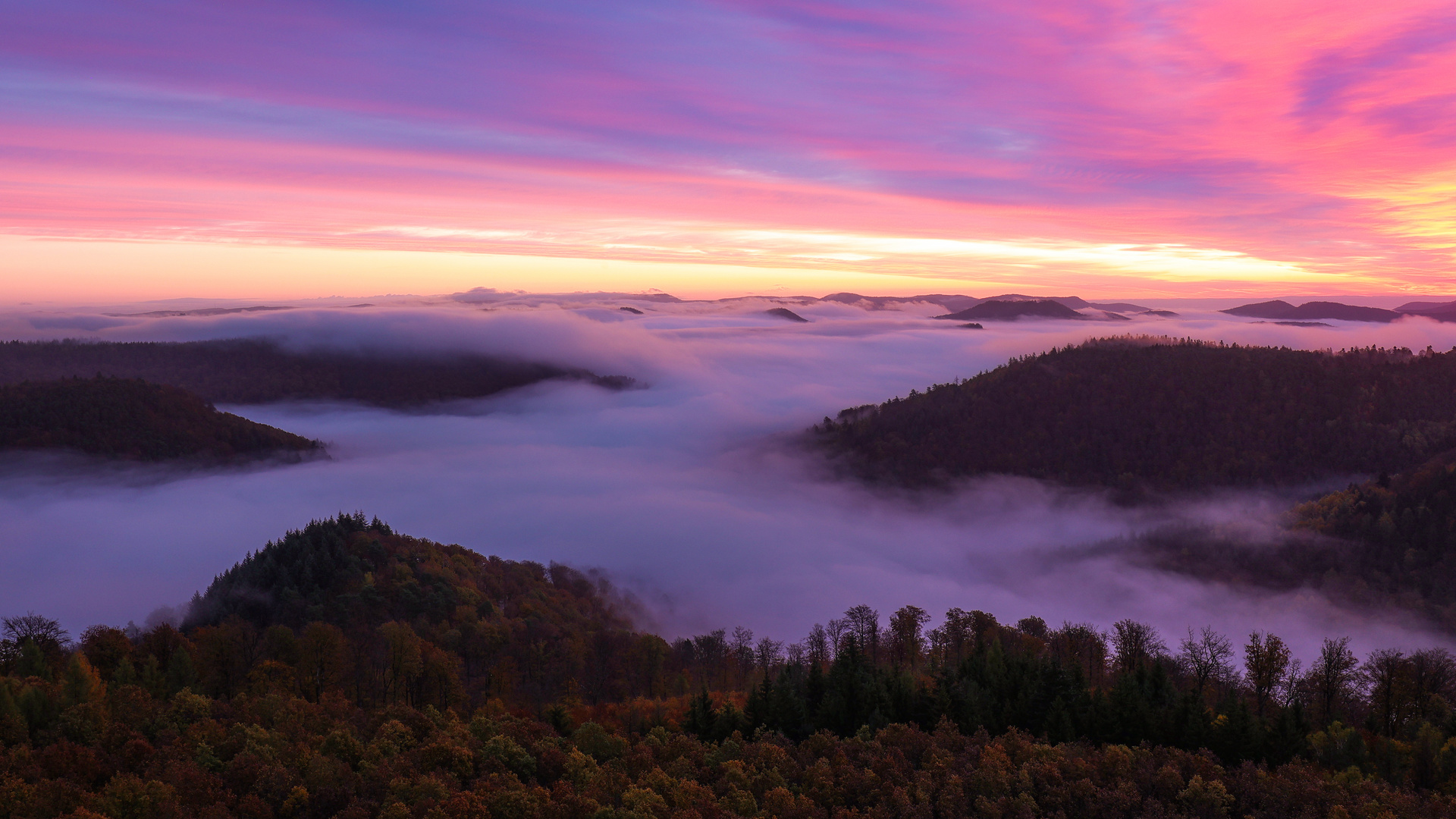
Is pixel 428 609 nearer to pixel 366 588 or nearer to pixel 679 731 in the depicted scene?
pixel 366 588

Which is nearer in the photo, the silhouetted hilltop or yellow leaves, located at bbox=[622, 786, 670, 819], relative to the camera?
yellow leaves, located at bbox=[622, 786, 670, 819]

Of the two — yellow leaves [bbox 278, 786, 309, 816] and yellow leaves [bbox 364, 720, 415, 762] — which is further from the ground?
yellow leaves [bbox 278, 786, 309, 816]

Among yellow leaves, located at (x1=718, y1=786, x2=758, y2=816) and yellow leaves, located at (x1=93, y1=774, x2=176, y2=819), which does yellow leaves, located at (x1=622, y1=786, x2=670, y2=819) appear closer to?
yellow leaves, located at (x1=718, y1=786, x2=758, y2=816)

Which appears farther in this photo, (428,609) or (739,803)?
(428,609)

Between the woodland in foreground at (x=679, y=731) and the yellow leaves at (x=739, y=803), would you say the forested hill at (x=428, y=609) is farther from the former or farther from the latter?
the yellow leaves at (x=739, y=803)

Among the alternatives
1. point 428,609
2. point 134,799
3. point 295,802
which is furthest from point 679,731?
point 428,609

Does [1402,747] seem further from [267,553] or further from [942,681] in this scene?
[267,553]

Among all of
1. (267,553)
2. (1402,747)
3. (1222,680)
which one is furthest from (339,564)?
(1402,747)

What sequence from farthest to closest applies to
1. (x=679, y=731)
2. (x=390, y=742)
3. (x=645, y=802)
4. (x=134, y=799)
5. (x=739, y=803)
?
(x=679, y=731), (x=390, y=742), (x=739, y=803), (x=645, y=802), (x=134, y=799)

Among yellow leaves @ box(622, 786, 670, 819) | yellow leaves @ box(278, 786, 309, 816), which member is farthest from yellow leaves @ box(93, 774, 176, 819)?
yellow leaves @ box(622, 786, 670, 819)
